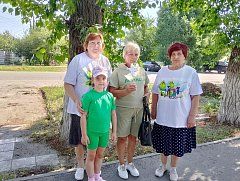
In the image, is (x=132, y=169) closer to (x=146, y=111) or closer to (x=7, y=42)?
(x=146, y=111)

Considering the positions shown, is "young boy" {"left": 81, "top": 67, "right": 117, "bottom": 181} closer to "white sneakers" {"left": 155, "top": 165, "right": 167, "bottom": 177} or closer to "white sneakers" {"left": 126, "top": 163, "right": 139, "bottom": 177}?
"white sneakers" {"left": 126, "top": 163, "right": 139, "bottom": 177}

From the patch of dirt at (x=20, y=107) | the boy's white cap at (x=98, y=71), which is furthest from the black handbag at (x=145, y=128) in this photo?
the patch of dirt at (x=20, y=107)

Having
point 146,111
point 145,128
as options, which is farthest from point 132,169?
point 146,111

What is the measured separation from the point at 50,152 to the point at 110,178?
155 centimetres

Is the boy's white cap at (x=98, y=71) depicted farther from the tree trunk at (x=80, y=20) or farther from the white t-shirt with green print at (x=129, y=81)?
the tree trunk at (x=80, y=20)

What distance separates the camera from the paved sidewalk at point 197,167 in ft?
12.9

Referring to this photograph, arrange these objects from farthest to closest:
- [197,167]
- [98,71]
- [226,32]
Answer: [226,32] → [197,167] → [98,71]

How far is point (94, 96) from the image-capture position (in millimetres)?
3232

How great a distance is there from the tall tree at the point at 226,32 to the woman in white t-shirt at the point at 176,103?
333 cm

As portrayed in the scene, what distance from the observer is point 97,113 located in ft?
10.6

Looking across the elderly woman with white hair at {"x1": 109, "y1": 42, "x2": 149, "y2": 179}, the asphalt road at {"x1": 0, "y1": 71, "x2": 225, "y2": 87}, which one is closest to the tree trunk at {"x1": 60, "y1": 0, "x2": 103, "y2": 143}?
the elderly woman with white hair at {"x1": 109, "y1": 42, "x2": 149, "y2": 179}

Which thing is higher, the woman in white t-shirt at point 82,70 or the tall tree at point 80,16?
the tall tree at point 80,16

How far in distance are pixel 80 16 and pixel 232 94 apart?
4042 millimetres

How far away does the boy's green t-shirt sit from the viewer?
3223 mm
